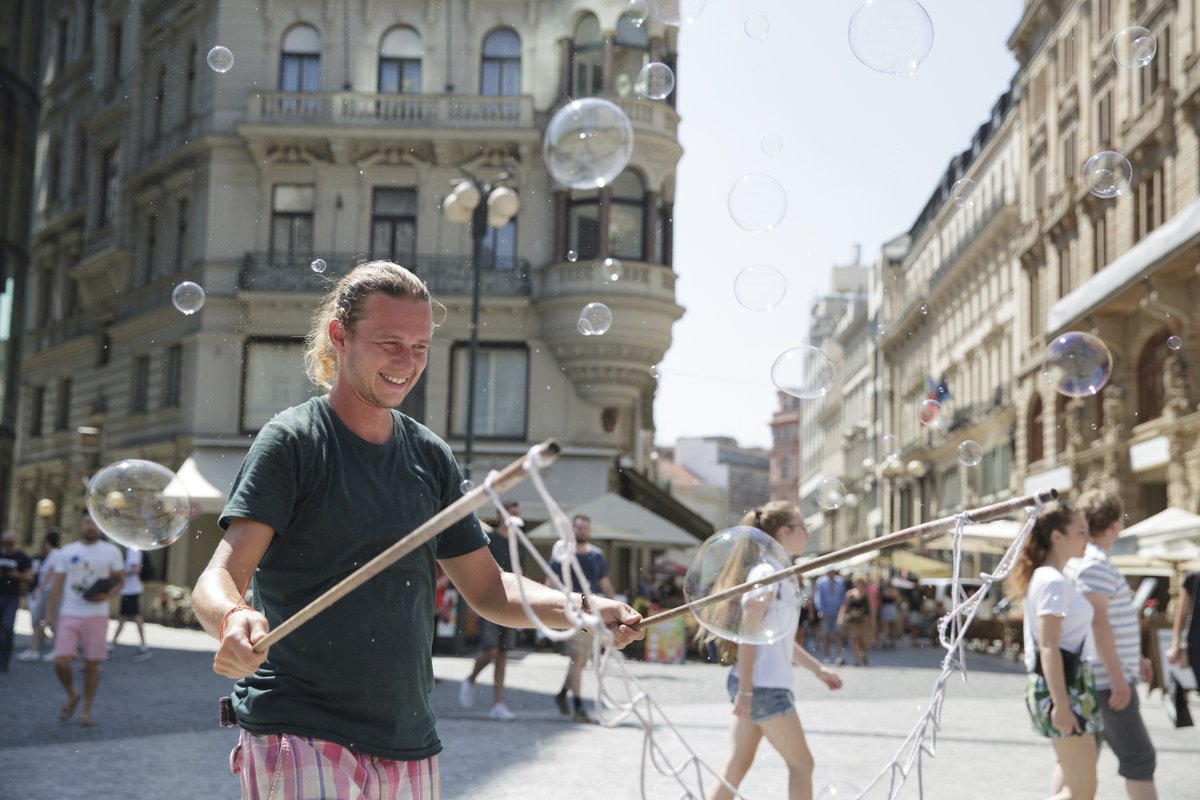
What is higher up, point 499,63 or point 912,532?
point 499,63

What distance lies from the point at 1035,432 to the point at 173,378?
2355 cm

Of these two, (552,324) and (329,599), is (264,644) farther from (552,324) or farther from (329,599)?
(552,324)

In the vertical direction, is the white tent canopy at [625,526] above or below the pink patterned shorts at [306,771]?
above

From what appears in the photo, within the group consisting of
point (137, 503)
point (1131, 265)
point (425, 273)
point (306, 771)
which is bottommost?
point (306, 771)

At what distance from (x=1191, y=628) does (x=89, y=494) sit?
5967 millimetres

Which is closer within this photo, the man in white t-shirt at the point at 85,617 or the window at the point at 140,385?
the man in white t-shirt at the point at 85,617

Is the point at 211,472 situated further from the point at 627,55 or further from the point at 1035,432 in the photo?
the point at 1035,432

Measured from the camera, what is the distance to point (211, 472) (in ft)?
84.6

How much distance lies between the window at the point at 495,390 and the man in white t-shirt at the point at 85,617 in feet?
48.2

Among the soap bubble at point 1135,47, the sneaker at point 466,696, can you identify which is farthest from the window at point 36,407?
the soap bubble at point 1135,47

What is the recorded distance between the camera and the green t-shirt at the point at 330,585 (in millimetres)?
2758

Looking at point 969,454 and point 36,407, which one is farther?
point 36,407

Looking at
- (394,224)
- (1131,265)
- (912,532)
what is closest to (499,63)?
(394,224)

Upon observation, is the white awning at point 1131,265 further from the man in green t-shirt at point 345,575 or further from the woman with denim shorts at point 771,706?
the man in green t-shirt at point 345,575
